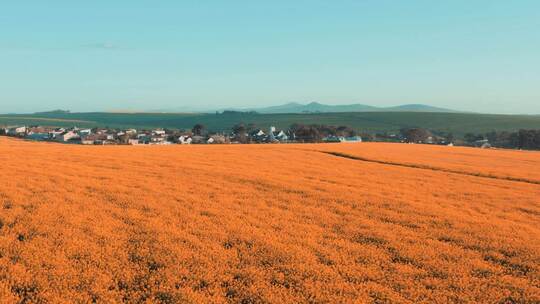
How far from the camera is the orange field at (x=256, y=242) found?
8.62 meters

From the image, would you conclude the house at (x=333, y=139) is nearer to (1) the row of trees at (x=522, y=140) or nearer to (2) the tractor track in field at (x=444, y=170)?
(1) the row of trees at (x=522, y=140)

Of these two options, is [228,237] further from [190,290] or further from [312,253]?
[190,290]

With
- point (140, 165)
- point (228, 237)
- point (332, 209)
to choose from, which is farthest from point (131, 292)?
point (140, 165)

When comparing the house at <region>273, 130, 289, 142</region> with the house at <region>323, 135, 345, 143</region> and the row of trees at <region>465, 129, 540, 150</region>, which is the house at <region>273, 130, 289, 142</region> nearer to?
the house at <region>323, 135, 345, 143</region>

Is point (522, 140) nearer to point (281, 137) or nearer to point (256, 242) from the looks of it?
point (281, 137)

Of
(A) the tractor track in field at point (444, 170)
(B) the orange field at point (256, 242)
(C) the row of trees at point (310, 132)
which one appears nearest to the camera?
(B) the orange field at point (256, 242)

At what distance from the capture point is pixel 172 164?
91.3 ft

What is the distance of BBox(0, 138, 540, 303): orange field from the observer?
8.62m

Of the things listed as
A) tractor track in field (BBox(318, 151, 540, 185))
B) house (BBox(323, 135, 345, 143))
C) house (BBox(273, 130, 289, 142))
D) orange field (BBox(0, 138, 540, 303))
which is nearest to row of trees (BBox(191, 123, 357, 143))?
house (BBox(323, 135, 345, 143))

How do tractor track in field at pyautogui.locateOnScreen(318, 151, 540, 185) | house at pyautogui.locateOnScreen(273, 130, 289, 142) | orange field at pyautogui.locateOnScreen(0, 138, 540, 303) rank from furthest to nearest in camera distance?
house at pyautogui.locateOnScreen(273, 130, 289, 142) < tractor track in field at pyautogui.locateOnScreen(318, 151, 540, 185) < orange field at pyautogui.locateOnScreen(0, 138, 540, 303)

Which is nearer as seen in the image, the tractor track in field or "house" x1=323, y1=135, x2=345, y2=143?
the tractor track in field

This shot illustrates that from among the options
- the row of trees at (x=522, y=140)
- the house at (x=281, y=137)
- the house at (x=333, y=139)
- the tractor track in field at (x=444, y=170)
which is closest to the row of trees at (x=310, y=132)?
the house at (x=333, y=139)

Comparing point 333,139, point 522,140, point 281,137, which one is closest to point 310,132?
point 333,139

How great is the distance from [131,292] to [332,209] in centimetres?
937
